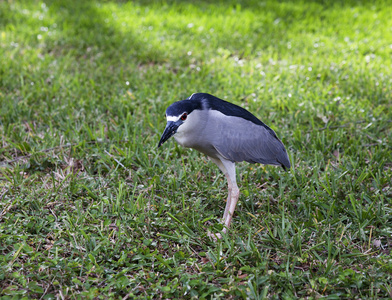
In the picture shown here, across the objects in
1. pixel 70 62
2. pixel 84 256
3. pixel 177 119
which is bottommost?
pixel 84 256

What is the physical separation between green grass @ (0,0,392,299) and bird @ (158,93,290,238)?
0.37 m

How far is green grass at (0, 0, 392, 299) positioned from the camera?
8.47 feet

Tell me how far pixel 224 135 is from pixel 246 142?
0.21 meters

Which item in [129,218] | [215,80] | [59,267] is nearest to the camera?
[59,267]

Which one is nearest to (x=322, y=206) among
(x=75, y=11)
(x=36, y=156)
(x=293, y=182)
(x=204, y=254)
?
(x=293, y=182)

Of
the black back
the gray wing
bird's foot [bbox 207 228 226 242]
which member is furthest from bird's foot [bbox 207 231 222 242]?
the black back

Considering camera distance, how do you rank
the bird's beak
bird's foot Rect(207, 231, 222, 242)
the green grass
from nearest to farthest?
the green grass → the bird's beak → bird's foot Rect(207, 231, 222, 242)

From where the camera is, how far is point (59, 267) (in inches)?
102

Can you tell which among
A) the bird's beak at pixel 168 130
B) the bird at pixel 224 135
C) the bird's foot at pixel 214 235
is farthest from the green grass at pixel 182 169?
the bird's beak at pixel 168 130

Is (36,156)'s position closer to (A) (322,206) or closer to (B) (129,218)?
(B) (129,218)

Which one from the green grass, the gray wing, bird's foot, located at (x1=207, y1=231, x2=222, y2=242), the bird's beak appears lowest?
bird's foot, located at (x1=207, y1=231, x2=222, y2=242)

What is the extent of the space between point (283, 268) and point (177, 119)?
1.18 m

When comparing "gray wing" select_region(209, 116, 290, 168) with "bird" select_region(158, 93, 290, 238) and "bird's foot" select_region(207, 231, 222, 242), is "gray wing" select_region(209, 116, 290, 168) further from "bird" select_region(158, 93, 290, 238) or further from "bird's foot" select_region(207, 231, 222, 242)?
"bird's foot" select_region(207, 231, 222, 242)

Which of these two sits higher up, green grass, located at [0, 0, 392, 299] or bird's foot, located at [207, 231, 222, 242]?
green grass, located at [0, 0, 392, 299]
